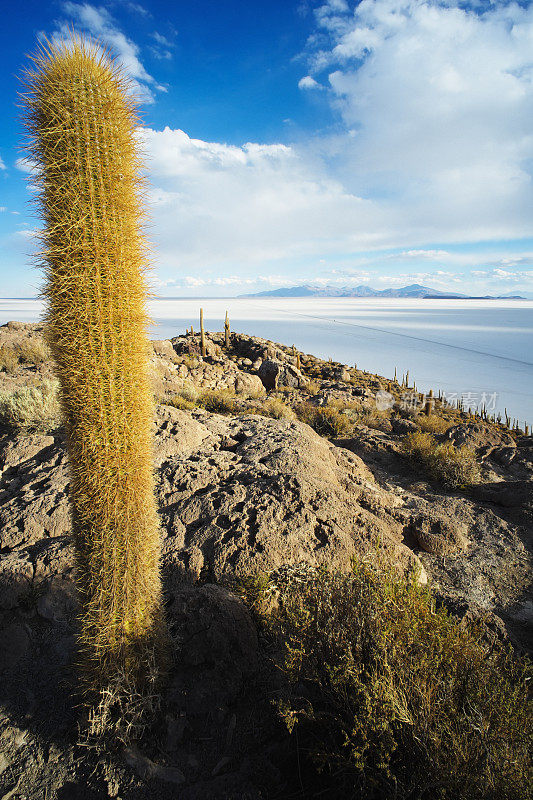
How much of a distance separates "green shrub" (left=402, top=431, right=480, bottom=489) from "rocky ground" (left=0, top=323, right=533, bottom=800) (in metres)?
0.21

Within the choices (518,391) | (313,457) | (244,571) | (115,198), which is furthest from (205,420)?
(518,391)

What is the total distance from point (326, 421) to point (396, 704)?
8.36 metres

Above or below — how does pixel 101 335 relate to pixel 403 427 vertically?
above

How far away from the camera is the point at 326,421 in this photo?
9.98 metres

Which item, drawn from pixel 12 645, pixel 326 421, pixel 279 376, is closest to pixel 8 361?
pixel 326 421

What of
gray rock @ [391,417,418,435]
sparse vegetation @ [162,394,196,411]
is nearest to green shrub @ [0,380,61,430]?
sparse vegetation @ [162,394,196,411]

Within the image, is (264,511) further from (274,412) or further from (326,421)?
(326,421)

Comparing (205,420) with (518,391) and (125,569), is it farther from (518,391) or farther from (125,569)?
(518,391)

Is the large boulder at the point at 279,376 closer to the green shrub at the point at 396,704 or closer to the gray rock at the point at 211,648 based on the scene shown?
the gray rock at the point at 211,648

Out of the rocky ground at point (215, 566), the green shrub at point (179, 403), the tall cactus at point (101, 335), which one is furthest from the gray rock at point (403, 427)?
the tall cactus at point (101, 335)

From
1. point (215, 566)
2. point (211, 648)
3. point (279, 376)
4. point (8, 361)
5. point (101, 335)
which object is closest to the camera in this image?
point (101, 335)

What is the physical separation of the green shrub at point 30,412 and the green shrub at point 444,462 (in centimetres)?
643

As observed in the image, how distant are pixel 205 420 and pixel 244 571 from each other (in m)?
3.26

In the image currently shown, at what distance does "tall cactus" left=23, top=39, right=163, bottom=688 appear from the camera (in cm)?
192
